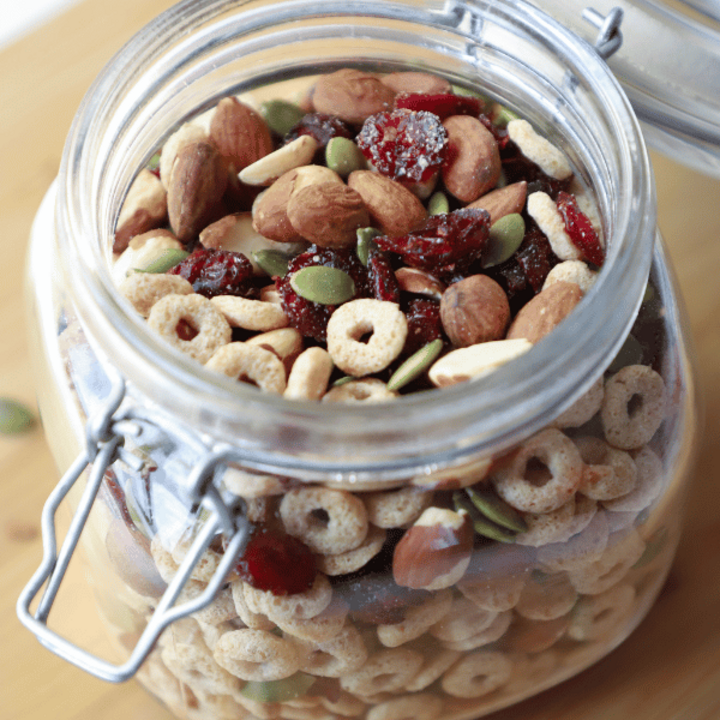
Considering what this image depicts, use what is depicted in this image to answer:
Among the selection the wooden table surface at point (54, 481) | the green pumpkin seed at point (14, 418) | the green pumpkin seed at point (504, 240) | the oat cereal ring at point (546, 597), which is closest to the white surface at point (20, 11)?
the wooden table surface at point (54, 481)

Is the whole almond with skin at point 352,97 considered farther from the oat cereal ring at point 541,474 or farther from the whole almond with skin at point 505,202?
the oat cereal ring at point 541,474

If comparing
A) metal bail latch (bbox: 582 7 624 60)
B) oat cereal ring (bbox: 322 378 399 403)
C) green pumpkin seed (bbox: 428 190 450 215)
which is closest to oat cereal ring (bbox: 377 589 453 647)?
oat cereal ring (bbox: 322 378 399 403)

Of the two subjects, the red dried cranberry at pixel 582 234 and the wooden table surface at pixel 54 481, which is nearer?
the red dried cranberry at pixel 582 234

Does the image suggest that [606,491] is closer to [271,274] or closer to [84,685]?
[271,274]

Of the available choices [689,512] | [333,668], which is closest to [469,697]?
[333,668]

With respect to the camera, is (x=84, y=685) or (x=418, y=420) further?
(x=84, y=685)

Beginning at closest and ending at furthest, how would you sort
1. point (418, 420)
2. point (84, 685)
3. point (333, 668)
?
point (418, 420), point (333, 668), point (84, 685)

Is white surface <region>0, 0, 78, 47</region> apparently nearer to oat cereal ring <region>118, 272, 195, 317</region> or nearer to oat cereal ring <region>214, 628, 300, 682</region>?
oat cereal ring <region>118, 272, 195, 317</region>
